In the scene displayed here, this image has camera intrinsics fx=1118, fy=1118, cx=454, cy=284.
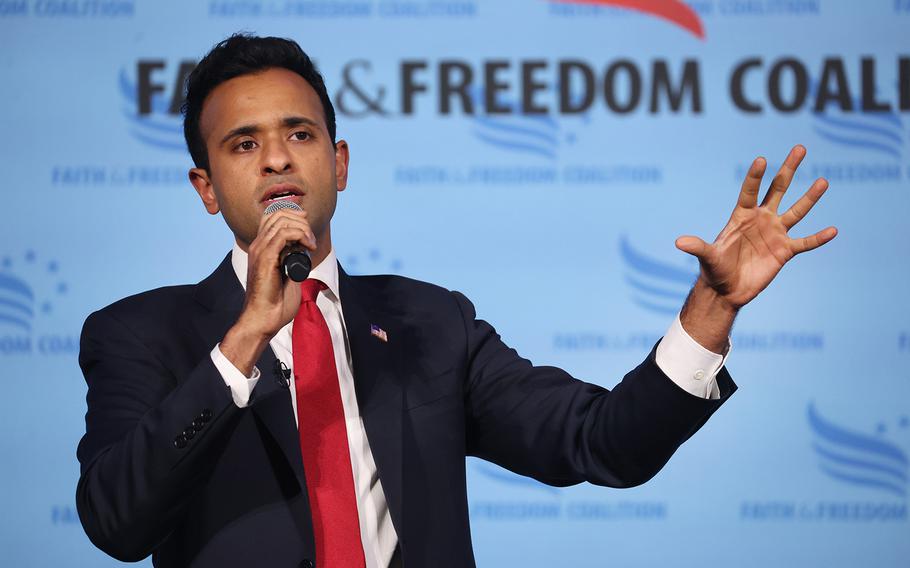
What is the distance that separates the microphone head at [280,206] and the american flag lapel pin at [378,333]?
0.28 m

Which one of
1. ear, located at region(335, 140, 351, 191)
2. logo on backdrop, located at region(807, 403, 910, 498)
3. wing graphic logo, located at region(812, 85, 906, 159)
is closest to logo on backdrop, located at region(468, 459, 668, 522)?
logo on backdrop, located at region(807, 403, 910, 498)

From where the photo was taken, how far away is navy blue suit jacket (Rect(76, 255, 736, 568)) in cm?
162

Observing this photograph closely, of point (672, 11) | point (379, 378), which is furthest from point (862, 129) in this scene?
point (379, 378)

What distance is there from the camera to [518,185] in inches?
146

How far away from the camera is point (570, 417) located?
1.91 m

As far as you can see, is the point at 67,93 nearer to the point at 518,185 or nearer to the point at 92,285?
the point at 92,285

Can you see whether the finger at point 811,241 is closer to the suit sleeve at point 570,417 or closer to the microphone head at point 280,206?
the suit sleeve at point 570,417

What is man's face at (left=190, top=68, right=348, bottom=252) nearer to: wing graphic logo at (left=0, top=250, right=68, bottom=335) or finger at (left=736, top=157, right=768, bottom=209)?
finger at (left=736, top=157, right=768, bottom=209)

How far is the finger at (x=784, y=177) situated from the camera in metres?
1.69

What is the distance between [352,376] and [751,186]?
2.42ft

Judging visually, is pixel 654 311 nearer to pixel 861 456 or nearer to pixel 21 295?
pixel 861 456

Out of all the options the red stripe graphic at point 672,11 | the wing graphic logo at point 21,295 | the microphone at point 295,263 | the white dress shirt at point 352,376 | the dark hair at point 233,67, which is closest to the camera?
the microphone at point 295,263

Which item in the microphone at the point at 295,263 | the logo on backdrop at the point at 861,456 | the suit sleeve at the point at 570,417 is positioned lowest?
the logo on backdrop at the point at 861,456

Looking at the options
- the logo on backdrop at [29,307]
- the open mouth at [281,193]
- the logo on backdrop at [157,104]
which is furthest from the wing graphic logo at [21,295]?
the open mouth at [281,193]
